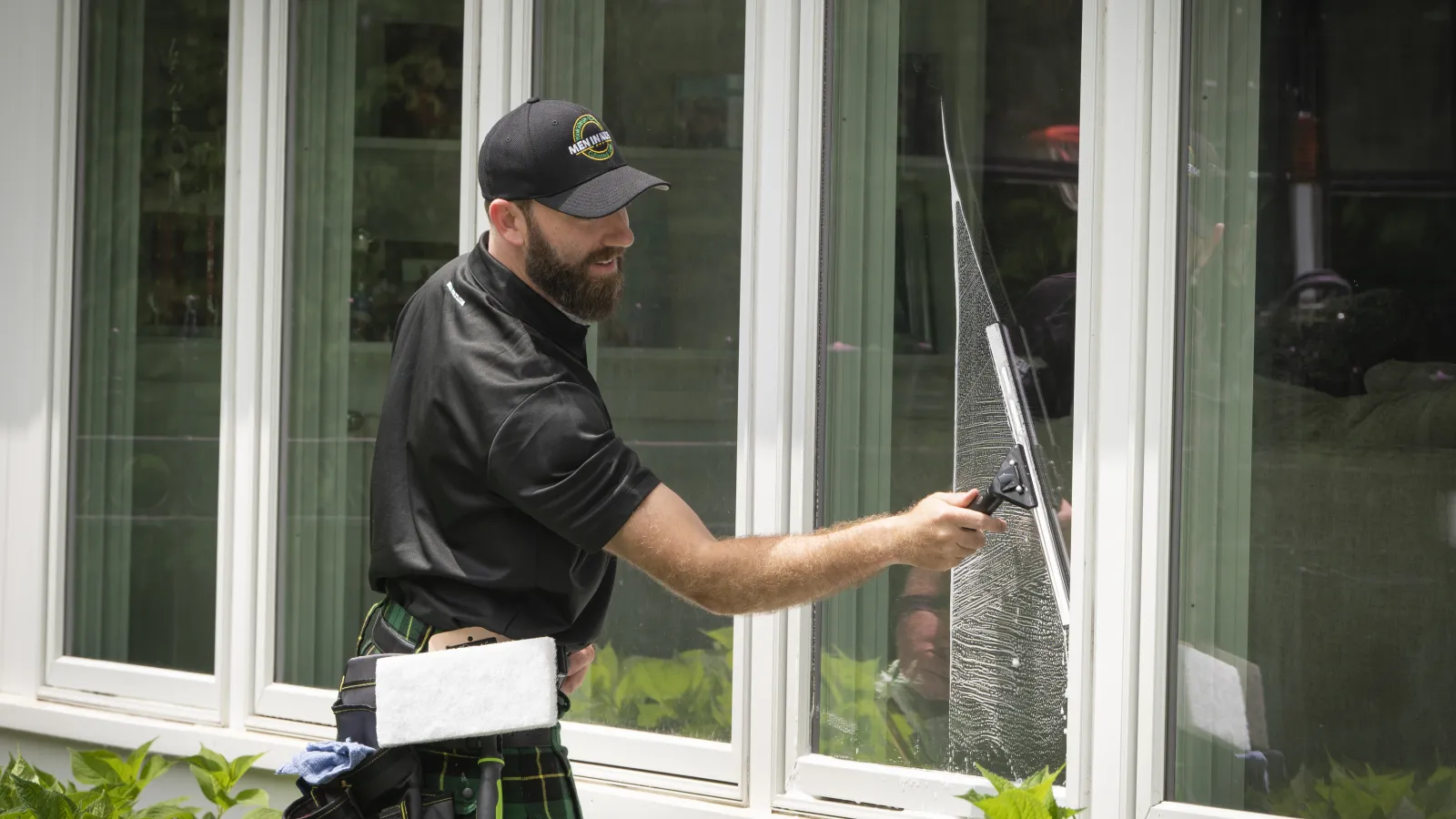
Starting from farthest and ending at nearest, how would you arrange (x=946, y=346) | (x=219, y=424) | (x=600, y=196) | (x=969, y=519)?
1. (x=219, y=424)
2. (x=946, y=346)
3. (x=600, y=196)
4. (x=969, y=519)

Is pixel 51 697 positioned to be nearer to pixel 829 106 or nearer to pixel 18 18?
pixel 18 18

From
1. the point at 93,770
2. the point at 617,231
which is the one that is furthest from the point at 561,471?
the point at 93,770

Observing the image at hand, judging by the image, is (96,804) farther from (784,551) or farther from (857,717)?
(784,551)

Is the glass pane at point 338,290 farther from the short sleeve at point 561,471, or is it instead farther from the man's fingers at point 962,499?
the man's fingers at point 962,499

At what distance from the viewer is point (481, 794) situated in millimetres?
1986

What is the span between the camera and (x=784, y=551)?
2045 mm

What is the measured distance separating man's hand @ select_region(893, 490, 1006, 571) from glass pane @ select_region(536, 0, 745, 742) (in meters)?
1.16

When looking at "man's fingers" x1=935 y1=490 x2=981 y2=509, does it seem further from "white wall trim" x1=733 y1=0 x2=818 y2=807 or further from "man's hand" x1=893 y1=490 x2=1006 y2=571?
"white wall trim" x1=733 y1=0 x2=818 y2=807

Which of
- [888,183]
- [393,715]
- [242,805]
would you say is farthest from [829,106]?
[242,805]

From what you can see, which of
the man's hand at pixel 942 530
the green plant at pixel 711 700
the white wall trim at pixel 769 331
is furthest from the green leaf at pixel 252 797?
the man's hand at pixel 942 530

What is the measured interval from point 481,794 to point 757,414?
49.1 inches

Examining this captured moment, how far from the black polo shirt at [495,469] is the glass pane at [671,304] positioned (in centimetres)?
104

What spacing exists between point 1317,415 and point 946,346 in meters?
0.71

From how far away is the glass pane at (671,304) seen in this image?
317 centimetres
